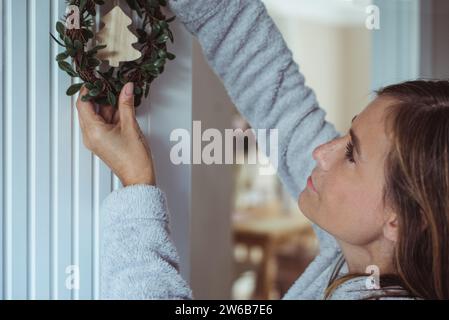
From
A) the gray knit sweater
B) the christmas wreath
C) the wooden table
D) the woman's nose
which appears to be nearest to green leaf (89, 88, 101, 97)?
the christmas wreath

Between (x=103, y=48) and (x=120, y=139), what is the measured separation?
0.10m

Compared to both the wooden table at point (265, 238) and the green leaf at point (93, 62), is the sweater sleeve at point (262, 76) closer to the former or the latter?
the green leaf at point (93, 62)

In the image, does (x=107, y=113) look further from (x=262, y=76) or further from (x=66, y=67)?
(x=262, y=76)

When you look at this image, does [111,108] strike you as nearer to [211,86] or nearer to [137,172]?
[137,172]

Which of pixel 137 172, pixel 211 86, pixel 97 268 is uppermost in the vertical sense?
pixel 211 86

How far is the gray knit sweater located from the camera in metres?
0.59

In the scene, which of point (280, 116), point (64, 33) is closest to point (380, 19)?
point (280, 116)

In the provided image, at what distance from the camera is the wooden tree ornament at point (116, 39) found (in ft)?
1.97

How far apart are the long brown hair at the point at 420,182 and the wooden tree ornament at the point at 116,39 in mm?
308

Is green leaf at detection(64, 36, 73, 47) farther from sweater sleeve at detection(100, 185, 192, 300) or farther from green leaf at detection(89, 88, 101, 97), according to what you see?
sweater sleeve at detection(100, 185, 192, 300)

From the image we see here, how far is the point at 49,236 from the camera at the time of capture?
63cm

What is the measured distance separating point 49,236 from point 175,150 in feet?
0.61

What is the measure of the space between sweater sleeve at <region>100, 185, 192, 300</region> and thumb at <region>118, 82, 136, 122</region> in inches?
3.1

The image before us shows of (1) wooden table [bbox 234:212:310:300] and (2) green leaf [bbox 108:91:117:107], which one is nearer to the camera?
(2) green leaf [bbox 108:91:117:107]
